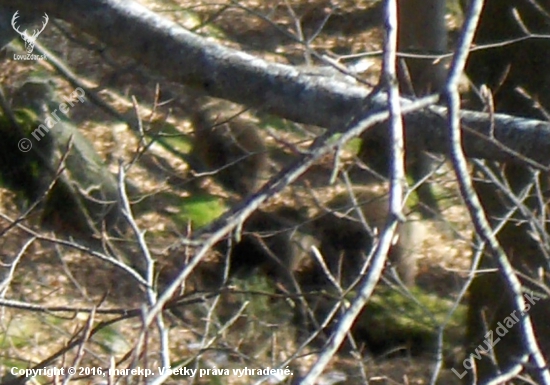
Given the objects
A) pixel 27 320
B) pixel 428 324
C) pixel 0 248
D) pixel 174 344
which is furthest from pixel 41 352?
pixel 428 324

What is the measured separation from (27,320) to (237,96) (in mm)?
3357

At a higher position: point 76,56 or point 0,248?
point 76,56

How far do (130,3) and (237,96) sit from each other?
51 centimetres

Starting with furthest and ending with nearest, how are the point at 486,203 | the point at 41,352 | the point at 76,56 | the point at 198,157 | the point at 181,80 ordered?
the point at 76,56 < the point at 198,157 < the point at 41,352 < the point at 486,203 < the point at 181,80

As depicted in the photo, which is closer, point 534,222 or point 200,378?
point 534,222

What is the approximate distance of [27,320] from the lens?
18.8ft

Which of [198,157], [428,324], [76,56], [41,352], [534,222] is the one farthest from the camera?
[76,56]

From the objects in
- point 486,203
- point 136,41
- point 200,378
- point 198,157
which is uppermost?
point 198,157

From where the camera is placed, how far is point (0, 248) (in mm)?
6520

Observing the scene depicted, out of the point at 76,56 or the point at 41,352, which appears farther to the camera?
the point at 76,56

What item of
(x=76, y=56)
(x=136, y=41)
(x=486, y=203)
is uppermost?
(x=76, y=56)

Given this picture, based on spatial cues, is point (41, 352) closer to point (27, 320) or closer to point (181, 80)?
point (27, 320)

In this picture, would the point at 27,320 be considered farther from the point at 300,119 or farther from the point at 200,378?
the point at 300,119

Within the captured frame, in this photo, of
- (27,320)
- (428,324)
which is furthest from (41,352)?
(428,324)
